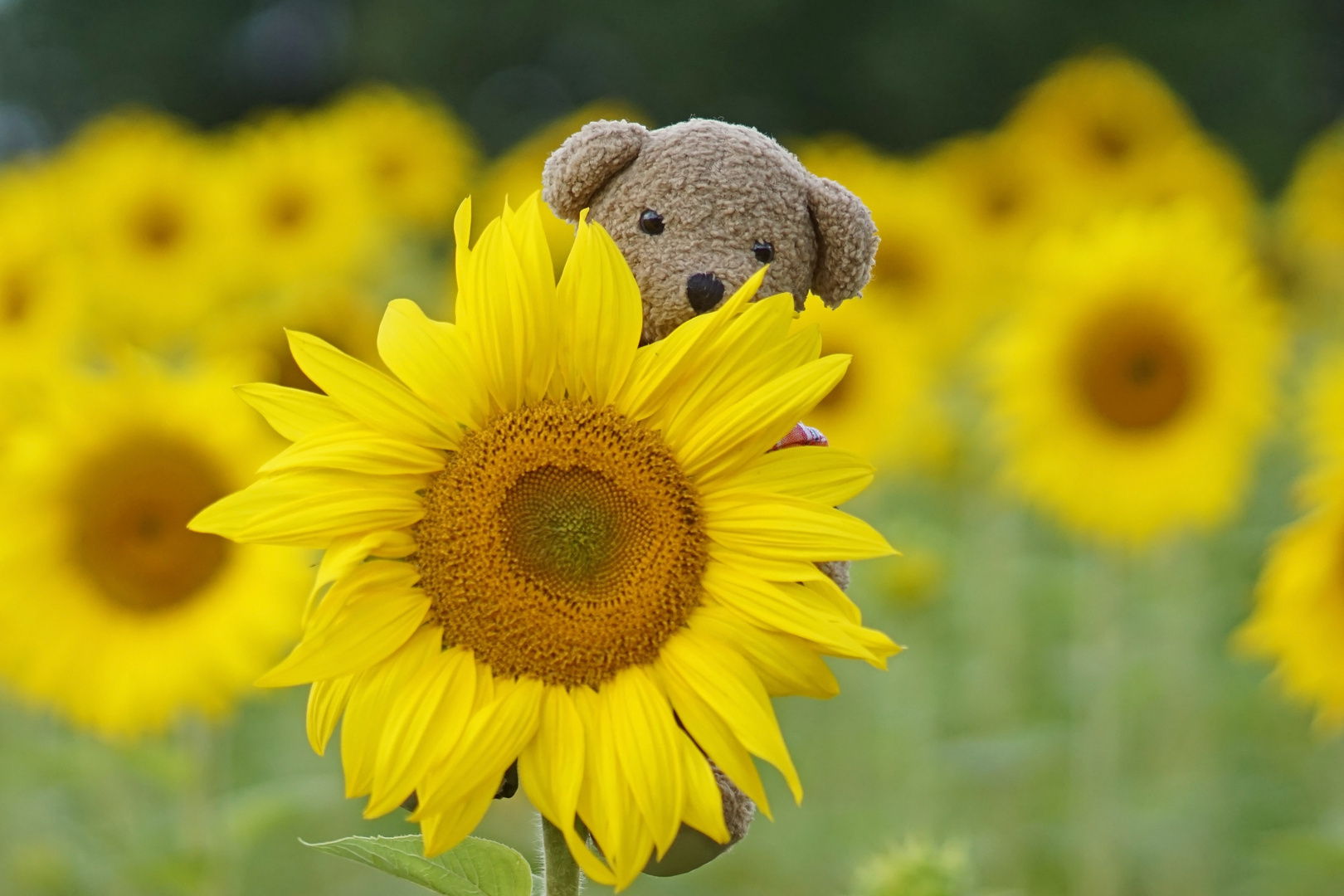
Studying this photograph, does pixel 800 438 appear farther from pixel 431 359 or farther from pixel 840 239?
pixel 431 359

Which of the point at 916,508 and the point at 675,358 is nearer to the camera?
the point at 675,358

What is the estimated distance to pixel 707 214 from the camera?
2.67 feet

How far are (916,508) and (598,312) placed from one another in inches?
143

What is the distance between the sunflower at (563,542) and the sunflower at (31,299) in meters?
1.80

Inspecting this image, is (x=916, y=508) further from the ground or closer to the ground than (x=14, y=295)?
further from the ground

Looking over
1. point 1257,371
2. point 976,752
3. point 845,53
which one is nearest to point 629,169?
point 976,752

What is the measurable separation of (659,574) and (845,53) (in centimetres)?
742

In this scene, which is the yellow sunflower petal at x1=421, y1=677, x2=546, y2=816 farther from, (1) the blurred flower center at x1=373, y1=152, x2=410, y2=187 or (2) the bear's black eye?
(1) the blurred flower center at x1=373, y1=152, x2=410, y2=187

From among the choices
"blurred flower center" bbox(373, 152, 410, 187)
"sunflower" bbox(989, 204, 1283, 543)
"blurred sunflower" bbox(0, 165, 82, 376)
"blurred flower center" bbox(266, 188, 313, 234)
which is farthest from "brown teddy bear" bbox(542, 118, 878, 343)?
"blurred flower center" bbox(373, 152, 410, 187)

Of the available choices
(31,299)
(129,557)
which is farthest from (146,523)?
(31,299)

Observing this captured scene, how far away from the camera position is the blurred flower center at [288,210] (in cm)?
326

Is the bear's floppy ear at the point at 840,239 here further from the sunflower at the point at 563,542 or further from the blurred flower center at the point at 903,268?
the blurred flower center at the point at 903,268

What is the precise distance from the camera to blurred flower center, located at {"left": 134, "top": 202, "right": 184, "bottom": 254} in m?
3.21

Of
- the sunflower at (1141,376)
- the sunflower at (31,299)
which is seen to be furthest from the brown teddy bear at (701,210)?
the sunflower at (31,299)
